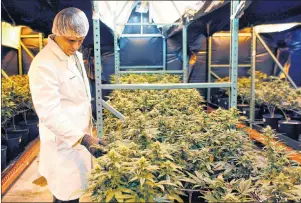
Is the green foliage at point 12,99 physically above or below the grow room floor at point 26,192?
above

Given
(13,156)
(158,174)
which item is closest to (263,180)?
(158,174)

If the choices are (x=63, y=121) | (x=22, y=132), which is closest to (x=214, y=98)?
(x=22, y=132)

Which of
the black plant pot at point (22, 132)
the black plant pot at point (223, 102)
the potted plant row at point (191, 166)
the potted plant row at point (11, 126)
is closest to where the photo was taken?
the potted plant row at point (191, 166)

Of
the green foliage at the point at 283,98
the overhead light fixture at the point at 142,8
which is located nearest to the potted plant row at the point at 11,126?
the green foliage at the point at 283,98

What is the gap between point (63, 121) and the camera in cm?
158

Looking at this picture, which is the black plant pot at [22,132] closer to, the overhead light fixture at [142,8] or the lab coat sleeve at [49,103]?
the lab coat sleeve at [49,103]

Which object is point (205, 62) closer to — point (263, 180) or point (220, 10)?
point (220, 10)

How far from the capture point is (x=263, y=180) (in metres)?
1.19

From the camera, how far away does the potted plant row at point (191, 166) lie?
1.02 m

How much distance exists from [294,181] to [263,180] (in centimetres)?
11

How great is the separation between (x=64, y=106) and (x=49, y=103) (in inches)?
8.3

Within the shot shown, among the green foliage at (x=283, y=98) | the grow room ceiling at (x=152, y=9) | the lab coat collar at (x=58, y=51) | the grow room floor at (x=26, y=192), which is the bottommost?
the grow room floor at (x=26, y=192)

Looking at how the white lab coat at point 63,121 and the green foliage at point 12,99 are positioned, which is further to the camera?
the green foliage at point 12,99

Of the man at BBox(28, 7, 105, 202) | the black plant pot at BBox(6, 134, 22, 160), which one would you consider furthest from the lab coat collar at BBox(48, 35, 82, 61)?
the black plant pot at BBox(6, 134, 22, 160)
